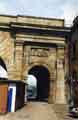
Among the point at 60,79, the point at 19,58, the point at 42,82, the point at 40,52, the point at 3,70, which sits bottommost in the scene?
the point at 60,79

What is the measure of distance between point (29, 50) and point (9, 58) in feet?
8.08

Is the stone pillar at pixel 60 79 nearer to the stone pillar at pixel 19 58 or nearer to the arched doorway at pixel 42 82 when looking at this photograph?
the stone pillar at pixel 19 58

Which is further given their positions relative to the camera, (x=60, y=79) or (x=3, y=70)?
(x=60, y=79)

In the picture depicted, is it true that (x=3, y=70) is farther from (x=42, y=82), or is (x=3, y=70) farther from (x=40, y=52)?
(x=42, y=82)

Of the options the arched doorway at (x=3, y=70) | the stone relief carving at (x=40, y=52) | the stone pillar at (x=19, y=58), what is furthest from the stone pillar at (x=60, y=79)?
the arched doorway at (x=3, y=70)

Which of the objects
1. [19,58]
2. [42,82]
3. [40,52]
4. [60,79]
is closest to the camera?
[19,58]

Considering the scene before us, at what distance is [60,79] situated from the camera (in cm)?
3675

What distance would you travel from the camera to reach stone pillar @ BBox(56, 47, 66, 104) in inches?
1428

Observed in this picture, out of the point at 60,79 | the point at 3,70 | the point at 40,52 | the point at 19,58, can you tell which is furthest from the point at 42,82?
the point at 3,70

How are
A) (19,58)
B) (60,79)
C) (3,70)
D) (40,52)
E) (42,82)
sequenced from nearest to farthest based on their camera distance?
(3,70) < (19,58) < (60,79) < (40,52) < (42,82)

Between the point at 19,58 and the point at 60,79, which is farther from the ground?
the point at 19,58

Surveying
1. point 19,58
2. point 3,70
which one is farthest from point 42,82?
point 3,70

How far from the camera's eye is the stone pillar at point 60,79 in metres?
36.3

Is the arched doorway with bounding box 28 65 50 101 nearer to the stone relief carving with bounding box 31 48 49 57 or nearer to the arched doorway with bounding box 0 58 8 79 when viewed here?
the stone relief carving with bounding box 31 48 49 57
